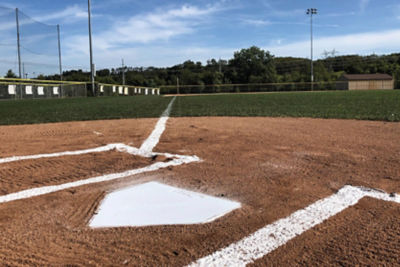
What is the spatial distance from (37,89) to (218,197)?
1990cm

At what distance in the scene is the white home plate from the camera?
1.71 m

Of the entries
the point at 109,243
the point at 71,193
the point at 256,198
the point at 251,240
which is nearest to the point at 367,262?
the point at 251,240

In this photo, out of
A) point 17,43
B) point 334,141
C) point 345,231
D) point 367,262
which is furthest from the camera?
point 17,43

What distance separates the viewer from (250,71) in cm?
6706

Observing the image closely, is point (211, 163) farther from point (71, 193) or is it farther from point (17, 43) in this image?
point (17, 43)

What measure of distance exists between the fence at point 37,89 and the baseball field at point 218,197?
1447cm

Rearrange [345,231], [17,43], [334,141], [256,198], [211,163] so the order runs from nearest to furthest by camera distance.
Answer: [345,231] → [256,198] → [211,163] → [334,141] → [17,43]

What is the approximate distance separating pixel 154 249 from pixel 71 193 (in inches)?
38.5

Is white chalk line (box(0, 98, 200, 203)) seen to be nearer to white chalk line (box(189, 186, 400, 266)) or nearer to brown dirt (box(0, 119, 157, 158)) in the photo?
brown dirt (box(0, 119, 157, 158))

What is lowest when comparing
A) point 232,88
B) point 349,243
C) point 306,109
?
Result: point 349,243

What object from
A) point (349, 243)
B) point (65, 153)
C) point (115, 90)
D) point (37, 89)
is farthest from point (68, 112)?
point (115, 90)

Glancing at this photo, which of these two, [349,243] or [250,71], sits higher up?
[250,71]

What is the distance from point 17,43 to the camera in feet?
67.6

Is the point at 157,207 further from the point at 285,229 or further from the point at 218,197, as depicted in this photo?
the point at 285,229
